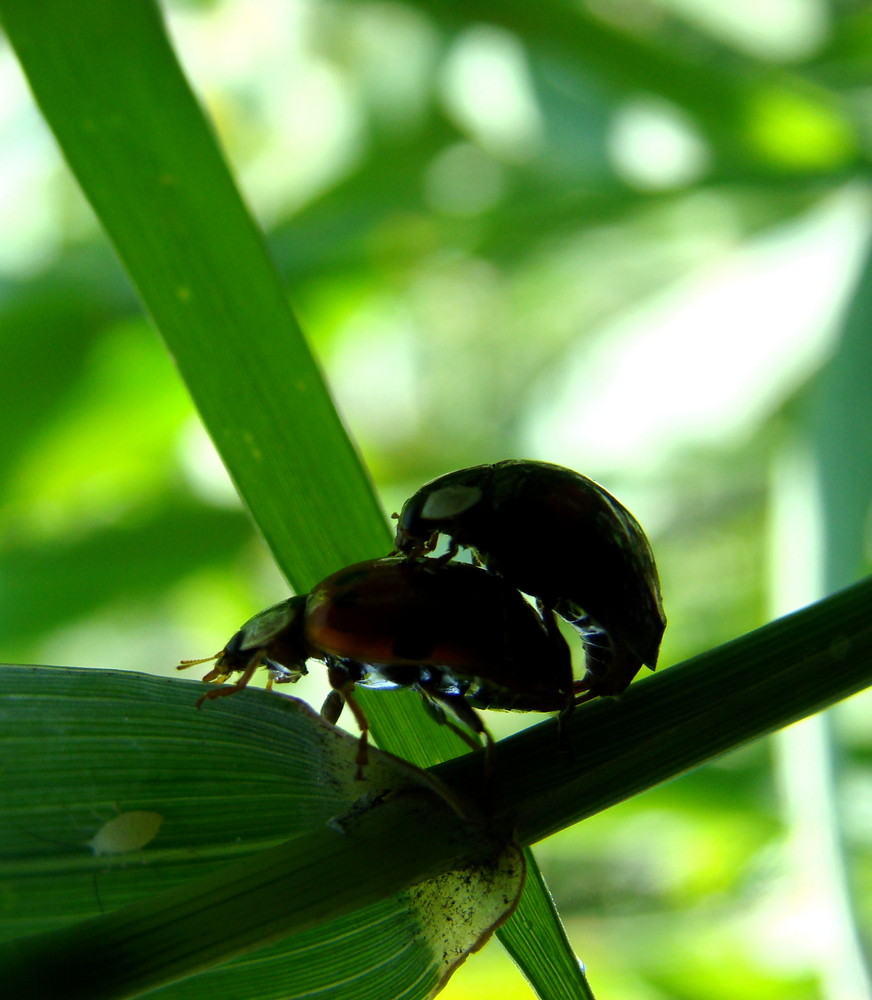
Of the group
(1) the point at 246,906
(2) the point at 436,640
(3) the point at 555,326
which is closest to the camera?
(1) the point at 246,906

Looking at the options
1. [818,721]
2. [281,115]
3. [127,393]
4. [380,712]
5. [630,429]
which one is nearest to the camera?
[380,712]

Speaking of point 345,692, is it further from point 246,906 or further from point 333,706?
point 246,906

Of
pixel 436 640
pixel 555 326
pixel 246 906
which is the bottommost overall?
pixel 246 906

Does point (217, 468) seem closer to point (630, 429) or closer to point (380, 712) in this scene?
point (630, 429)

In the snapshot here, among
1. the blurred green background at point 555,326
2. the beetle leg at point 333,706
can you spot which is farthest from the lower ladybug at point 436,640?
the blurred green background at point 555,326

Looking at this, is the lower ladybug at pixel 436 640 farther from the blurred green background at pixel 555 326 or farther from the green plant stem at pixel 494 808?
the blurred green background at pixel 555 326

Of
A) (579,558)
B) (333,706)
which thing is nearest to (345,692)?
(333,706)

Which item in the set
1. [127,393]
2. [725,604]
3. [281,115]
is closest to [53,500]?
[127,393]
